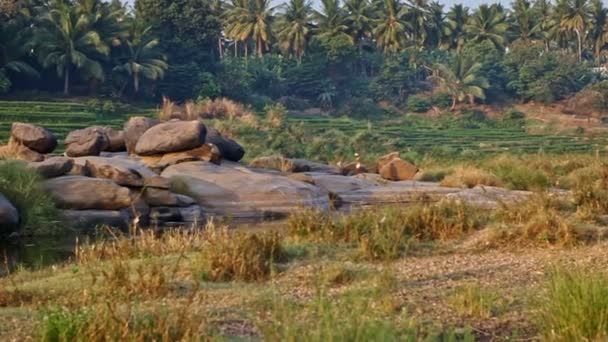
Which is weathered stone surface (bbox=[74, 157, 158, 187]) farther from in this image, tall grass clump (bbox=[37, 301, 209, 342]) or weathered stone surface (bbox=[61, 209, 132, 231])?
tall grass clump (bbox=[37, 301, 209, 342])

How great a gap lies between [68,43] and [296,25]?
19.9 meters

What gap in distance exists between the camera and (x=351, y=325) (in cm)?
484

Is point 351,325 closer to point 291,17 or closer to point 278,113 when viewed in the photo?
point 278,113

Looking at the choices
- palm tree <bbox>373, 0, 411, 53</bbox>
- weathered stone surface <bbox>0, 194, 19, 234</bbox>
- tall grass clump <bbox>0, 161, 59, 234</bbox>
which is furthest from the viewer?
palm tree <bbox>373, 0, 411, 53</bbox>

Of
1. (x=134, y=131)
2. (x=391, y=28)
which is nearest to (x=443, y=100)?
(x=391, y=28)

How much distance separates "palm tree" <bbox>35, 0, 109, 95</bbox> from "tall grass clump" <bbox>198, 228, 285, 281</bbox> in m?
34.5

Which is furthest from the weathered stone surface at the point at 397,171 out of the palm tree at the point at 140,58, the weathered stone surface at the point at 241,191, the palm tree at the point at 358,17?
the palm tree at the point at 358,17

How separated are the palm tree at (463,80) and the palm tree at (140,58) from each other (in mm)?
19354

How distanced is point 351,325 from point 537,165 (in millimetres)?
26970

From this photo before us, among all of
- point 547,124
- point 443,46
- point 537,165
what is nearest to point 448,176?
point 537,165

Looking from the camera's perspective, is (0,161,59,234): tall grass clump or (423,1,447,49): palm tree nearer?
(0,161,59,234): tall grass clump

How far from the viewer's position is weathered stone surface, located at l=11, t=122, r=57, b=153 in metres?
24.7

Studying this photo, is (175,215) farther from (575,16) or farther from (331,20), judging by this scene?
(575,16)

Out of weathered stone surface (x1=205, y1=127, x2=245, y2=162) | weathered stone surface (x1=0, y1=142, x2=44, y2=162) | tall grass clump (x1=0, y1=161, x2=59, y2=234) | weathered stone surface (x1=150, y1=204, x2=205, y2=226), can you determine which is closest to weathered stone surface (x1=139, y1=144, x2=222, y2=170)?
weathered stone surface (x1=205, y1=127, x2=245, y2=162)
